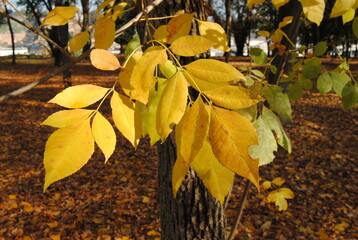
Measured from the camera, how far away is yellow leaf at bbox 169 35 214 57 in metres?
0.54

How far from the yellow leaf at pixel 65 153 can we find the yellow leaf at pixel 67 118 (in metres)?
0.03

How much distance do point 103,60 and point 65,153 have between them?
0.63 ft

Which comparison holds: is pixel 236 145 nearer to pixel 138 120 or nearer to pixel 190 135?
pixel 190 135

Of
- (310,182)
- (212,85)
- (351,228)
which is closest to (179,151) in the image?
(212,85)

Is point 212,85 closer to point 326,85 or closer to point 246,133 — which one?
point 246,133

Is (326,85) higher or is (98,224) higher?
(326,85)

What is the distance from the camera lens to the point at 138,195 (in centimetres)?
422

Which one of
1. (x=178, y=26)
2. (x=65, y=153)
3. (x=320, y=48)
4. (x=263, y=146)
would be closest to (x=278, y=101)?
(x=263, y=146)

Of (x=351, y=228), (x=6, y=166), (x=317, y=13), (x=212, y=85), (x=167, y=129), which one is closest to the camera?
(x=167, y=129)

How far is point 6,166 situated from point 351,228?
5.17 meters

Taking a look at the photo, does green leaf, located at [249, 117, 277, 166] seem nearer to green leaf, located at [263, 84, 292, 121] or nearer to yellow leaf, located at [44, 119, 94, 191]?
green leaf, located at [263, 84, 292, 121]

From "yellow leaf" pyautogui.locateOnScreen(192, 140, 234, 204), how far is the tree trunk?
93 centimetres

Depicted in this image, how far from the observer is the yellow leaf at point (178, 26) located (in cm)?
64

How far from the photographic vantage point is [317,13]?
0.73 m
